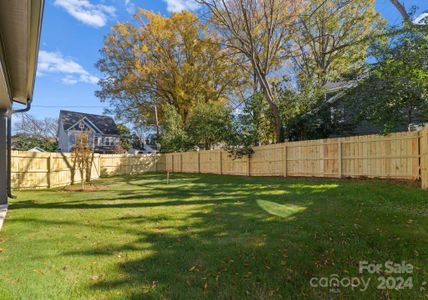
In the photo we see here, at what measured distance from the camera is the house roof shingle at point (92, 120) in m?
37.0

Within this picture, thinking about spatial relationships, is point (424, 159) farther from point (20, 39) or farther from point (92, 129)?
point (92, 129)

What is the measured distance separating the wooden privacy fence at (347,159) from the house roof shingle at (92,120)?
87.1ft

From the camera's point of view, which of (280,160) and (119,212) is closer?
(119,212)

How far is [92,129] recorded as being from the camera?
37.6 m

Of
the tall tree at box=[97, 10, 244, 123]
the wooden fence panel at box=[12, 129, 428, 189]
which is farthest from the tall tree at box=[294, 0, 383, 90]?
the wooden fence panel at box=[12, 129, 428, 189]

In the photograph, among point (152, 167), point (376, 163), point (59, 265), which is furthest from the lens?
point (152, 167)

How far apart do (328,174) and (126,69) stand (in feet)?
74.0

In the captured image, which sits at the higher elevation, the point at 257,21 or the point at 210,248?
the point at 257,21

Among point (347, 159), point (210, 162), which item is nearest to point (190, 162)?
point (210, 162)

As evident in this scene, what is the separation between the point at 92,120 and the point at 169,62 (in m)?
17.5

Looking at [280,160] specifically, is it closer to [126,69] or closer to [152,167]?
[152,167]

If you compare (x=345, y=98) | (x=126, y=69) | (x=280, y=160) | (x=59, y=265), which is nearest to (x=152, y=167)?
(x=126, y=69)

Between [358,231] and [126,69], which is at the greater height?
[126,69]

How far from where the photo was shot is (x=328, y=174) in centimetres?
1134
